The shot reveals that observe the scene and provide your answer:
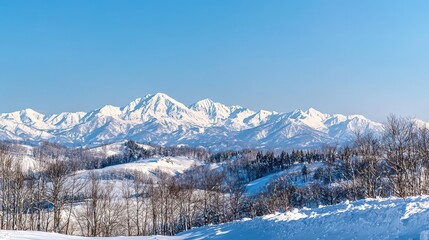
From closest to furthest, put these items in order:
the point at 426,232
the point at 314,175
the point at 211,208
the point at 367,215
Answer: the point at 426,232
the point at 367,215
the point at 211,208
the point at 314,175

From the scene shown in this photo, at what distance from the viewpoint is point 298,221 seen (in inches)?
758

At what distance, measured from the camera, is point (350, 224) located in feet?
55.9

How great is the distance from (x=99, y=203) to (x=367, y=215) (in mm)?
46225

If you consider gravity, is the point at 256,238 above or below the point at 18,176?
below

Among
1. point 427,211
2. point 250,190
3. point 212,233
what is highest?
point 427,211

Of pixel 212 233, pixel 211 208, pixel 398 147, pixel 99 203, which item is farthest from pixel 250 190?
pixel 212 233

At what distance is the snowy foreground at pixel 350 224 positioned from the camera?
596 inches

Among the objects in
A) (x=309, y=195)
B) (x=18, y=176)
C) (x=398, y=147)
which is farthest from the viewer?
(x=309, y=195)

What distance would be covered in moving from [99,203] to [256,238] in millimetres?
42320

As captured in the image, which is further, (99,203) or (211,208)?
(211,208)

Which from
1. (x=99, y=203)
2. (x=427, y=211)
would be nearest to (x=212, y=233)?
(x=427, y=211)

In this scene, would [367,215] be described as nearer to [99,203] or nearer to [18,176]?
[18,176]

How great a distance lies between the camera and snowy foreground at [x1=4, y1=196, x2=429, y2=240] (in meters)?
15.1

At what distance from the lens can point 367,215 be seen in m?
17.4
